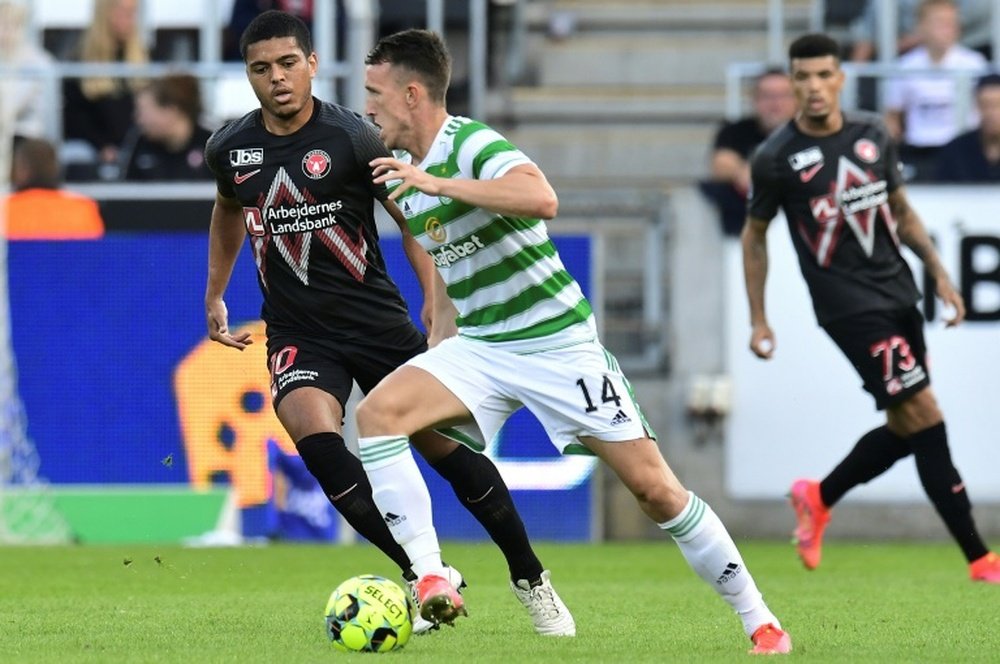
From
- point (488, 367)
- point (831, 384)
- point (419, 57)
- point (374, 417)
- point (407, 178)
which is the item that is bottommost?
point (831, 384)

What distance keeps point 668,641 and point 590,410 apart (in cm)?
104

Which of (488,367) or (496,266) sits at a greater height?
(496,266)

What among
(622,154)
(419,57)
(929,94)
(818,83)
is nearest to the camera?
(419,57)

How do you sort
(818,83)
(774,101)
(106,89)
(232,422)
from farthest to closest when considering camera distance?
(106,89) → (774,101) → (232,422) → (818,83)

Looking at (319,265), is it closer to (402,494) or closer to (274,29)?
(274,29)

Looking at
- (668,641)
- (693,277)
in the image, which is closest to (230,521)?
(693,277)

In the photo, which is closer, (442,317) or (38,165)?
(442,317)

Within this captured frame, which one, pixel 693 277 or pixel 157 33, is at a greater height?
pixel 157 33

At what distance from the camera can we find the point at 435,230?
6852mm

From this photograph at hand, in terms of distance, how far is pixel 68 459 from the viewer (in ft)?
43.9

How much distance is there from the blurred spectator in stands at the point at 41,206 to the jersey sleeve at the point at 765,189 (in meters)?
5.29

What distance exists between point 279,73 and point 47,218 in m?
6.50

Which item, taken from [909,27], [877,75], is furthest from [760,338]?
[909,27]

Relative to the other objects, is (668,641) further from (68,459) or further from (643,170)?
(643,170)
